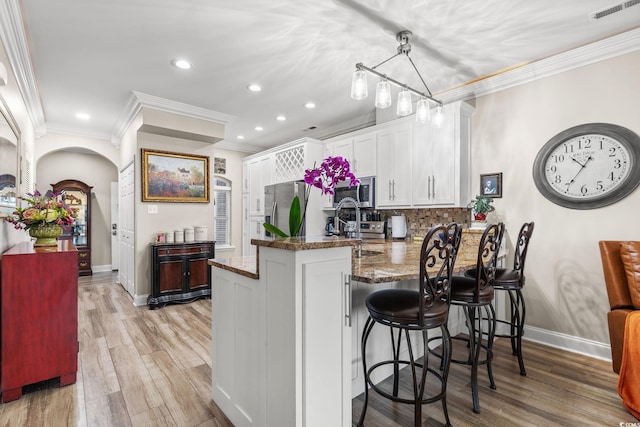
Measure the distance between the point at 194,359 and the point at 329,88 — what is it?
307 cm

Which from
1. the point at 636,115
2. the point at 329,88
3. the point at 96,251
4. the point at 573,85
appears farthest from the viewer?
the point at 96,251

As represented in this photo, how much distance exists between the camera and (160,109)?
4.21m

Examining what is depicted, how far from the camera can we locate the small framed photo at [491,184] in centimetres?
345

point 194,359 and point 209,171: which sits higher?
point 209,171

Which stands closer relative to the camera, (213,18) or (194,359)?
(213,18)

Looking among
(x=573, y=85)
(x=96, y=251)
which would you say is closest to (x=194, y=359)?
(x=573, y=85)

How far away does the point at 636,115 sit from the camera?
271 cm

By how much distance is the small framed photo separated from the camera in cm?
345

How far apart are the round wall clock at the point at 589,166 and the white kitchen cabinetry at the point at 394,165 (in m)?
1.32

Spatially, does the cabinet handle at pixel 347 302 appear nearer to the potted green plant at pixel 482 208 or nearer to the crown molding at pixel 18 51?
the potted green plant at pixel 482 208

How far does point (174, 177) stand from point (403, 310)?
397 cm

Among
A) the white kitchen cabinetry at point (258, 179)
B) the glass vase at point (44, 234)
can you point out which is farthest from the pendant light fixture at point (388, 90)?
the white kitchen cabinetry at point (258, 179)

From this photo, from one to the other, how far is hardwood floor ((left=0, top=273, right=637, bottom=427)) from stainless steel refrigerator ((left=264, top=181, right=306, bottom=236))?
7.91 feet

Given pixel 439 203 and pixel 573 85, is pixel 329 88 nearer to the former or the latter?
pixel 439 203
